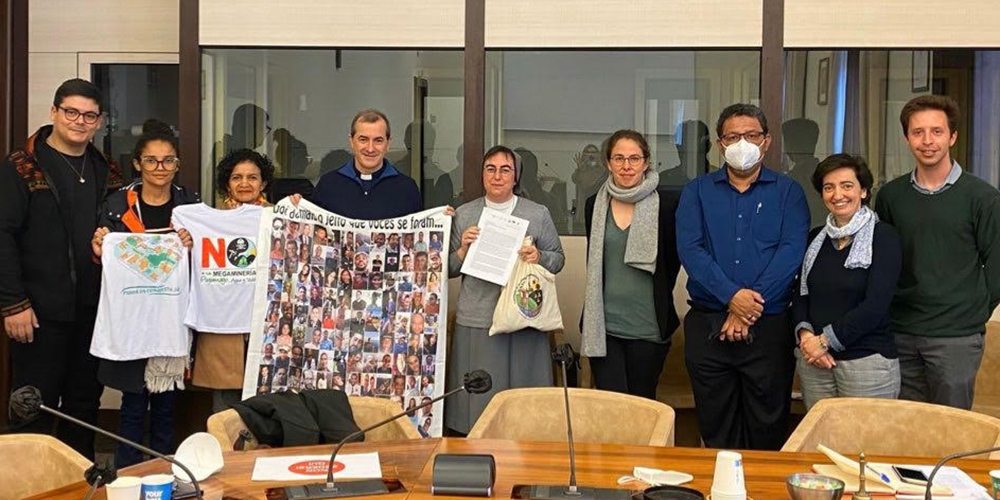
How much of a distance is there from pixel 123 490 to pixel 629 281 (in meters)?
2.57

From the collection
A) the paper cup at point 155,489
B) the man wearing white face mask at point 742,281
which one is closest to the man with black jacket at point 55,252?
the paper cup at point 155,489

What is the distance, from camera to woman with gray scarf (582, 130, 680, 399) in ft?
14.0

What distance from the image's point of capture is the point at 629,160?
4285 millimetres

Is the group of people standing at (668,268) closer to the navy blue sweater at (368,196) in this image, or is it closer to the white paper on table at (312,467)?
the navy blue sweater at (368,196)

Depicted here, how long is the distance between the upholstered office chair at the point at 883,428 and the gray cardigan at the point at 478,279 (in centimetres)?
159

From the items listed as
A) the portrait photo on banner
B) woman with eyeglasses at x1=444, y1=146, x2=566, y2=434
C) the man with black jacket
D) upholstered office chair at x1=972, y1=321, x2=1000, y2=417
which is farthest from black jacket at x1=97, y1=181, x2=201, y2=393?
upholstered office chair at x1=972, y1=321, x2=1000, y2=417

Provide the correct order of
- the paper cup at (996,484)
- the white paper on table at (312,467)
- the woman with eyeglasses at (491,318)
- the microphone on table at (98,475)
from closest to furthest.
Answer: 1. the microphone on table at (98,475)
2. the paper cup at (996,484)
3. the white paper on table at (312,467)
4. the woman with eyeglasses at (491,318)

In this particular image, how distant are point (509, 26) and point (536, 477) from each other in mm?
Answer: 3204

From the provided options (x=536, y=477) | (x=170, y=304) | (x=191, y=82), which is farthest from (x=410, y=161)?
(x=536, y=477)

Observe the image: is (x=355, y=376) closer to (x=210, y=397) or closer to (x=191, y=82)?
(x=210, y=397)

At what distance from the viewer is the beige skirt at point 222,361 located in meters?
4.46

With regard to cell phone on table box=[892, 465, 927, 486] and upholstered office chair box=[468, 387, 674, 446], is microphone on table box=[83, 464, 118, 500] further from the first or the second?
cell phone on table box=[892, 465, 927, 486]

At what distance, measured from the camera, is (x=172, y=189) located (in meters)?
4.51

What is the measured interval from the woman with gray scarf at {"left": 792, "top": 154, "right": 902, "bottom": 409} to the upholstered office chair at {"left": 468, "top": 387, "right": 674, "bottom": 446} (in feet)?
3.25
